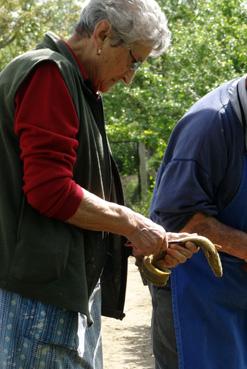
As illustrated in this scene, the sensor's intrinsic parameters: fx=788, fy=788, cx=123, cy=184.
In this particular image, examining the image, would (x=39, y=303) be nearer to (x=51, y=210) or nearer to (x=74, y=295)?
(x=74, y=295)

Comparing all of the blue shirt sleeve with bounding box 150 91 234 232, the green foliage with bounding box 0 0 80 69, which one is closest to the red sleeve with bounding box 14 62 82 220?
the blue shirt sleeve with bounding box 150 91 234 232

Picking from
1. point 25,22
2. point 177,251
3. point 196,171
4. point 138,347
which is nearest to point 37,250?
point 177,251

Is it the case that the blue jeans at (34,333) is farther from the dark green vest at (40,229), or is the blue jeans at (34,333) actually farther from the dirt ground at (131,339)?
the dirt ground at (131,339)

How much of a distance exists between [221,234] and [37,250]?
91 centimetres

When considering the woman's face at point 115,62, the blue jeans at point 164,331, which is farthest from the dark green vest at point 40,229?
the blue jeans at point 164,331

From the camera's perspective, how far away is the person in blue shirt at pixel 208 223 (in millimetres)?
3039

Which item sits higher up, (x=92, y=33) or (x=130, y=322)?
(x=92, y=33)

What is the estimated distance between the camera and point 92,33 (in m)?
2.67

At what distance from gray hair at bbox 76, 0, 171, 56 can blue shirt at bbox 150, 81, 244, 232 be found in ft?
1.65

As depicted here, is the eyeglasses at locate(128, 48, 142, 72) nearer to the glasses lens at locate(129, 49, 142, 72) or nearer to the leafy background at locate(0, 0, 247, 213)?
the glasses lens at locate(129, 49, 142, 72)

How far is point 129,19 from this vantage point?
2.61 meters

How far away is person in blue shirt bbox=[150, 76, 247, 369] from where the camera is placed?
3.04 metres

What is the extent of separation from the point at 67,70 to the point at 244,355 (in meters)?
1.47

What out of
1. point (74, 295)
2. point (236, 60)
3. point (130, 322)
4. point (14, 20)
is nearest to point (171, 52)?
point (236, 60)
